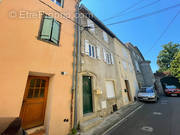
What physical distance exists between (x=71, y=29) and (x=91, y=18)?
3.16m

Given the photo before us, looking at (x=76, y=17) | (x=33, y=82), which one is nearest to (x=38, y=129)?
(x=33, y=82)

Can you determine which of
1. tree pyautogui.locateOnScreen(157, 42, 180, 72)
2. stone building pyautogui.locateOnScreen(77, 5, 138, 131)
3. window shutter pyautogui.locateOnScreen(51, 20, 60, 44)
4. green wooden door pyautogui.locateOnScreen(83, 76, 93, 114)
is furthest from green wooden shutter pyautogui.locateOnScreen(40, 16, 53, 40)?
tree pyautogui.locateOnScreen(157, 42, 180, 72)

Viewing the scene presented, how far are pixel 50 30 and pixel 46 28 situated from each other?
182mm

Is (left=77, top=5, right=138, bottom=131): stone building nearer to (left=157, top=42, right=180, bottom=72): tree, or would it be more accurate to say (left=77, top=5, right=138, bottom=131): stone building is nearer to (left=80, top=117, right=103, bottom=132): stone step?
(left=80, top=117, right=103, bottom=132): stone step

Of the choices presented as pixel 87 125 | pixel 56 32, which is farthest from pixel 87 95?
pixel 56 32

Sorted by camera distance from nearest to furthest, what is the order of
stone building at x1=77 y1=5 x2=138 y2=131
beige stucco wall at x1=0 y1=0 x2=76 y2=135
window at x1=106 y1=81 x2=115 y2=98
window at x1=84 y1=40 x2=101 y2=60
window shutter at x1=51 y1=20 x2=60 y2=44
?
beige stucco wall at x1=0 y1=0 x2=76 y2=135 < window shutter at x1=51 y1=20 x2=60 y2=44 < stone building at x1=77 y1=5 x2=138 y2=131 < window at x1=84 y1=40 x2=101 y2=60 < window at x1=106 y1=81 x2=115 y2=98

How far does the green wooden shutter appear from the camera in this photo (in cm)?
330

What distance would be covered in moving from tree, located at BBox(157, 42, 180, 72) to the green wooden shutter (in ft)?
91.8

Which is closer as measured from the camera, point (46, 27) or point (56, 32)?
point (46, 27)

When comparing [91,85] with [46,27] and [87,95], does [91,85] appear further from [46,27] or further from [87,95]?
[46,27]

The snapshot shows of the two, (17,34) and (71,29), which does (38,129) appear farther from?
(71,29)

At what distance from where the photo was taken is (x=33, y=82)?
3080 mm

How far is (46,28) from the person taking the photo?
3457 mm

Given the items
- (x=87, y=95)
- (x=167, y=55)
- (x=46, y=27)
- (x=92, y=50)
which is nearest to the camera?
(x=46, y=27)
